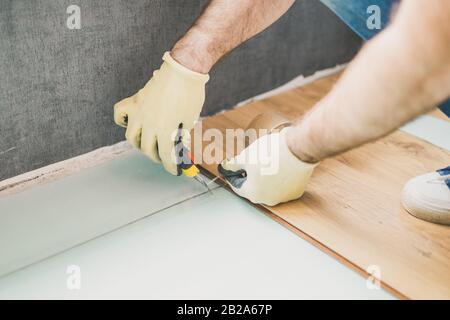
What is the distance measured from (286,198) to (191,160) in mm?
250

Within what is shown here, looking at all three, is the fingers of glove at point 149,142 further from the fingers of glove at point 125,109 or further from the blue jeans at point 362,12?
the blue jeans at point 362,12

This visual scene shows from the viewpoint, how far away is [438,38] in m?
0.75

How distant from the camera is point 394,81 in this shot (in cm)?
80

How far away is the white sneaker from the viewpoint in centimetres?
120

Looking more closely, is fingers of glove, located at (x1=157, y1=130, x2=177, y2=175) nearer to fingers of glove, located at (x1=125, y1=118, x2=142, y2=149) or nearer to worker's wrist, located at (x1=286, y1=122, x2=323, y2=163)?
fingers of glove, located at (x1=125, y1=118, x2=142, y2=149)

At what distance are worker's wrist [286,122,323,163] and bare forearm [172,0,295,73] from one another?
28 centimetres

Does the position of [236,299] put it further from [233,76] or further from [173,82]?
[233,76]

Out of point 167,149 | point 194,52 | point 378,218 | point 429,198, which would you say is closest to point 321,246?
point 378,218

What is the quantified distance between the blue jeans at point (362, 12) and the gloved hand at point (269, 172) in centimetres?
41

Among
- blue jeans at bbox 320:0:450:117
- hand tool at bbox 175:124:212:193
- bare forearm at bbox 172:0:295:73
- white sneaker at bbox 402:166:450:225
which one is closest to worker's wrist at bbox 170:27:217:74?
bare forearm at bbox 172:0:295:73

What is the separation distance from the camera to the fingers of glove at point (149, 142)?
3.89 feet

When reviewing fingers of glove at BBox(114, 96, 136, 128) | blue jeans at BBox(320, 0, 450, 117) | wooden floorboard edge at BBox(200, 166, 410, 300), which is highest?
blue jeans at BBox(320, 0, 450, 117)

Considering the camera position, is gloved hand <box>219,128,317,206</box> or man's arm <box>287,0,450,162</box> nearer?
man's arm <box>287,0,450,162</box>

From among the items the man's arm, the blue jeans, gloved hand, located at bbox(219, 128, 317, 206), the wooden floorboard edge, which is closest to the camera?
the man's arm
